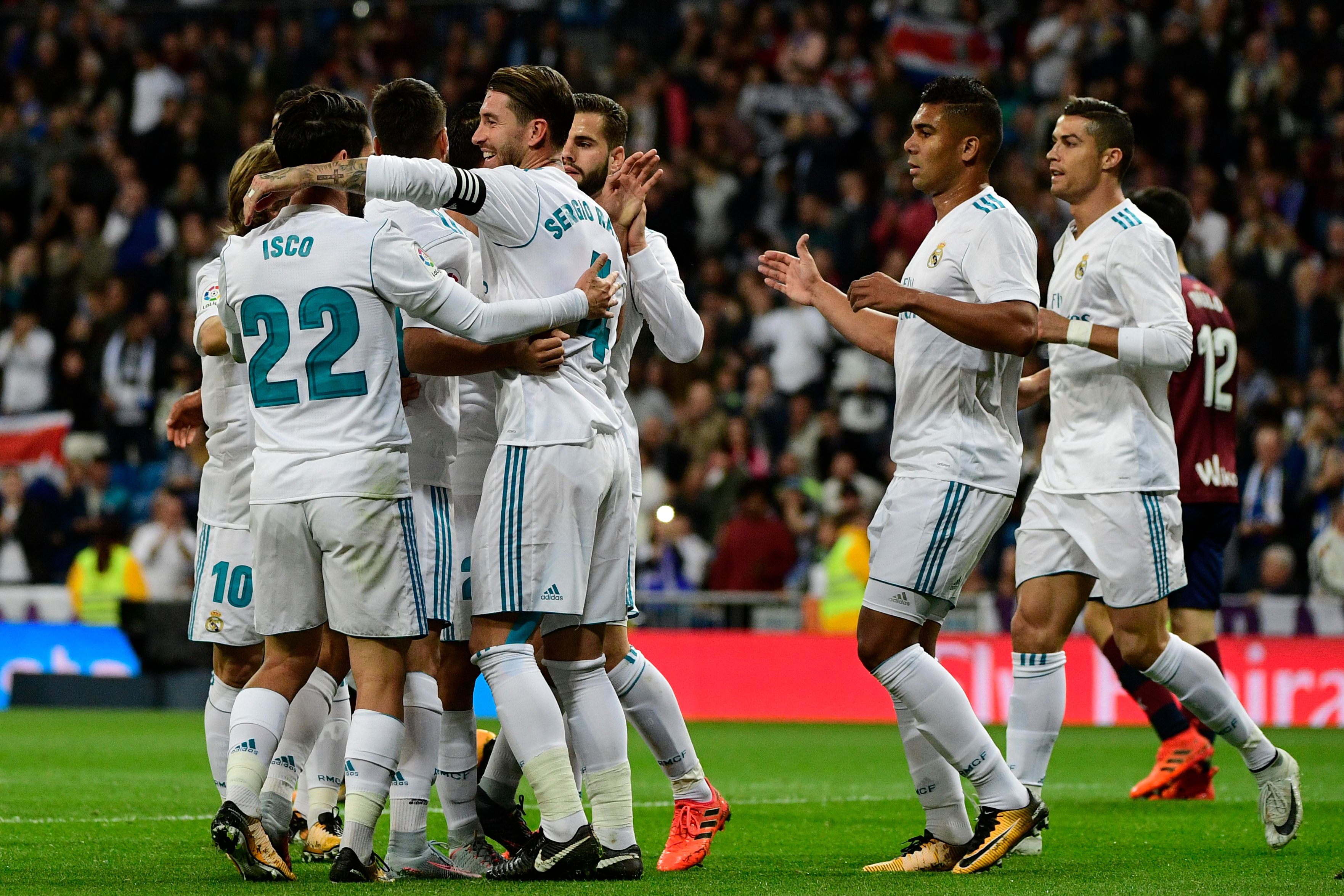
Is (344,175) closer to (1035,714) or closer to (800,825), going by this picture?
(1035,714)

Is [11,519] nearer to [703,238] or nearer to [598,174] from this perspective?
[703,238]

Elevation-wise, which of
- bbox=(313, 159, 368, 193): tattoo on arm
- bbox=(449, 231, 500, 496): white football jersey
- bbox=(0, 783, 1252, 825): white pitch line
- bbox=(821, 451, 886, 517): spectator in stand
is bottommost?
bbox=(0, 783, 1252, 825): white pitch line

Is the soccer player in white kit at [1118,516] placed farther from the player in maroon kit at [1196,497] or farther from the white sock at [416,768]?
the white sock at [416,768]

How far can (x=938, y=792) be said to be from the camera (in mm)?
5934

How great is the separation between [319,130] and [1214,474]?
15.8 feet

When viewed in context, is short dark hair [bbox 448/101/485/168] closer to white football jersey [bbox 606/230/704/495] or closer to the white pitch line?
white football jersey [bbox 606/230/704/495]

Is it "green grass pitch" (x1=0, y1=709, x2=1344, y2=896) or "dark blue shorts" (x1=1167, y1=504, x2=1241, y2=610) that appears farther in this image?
"dark blue shorts" (x1=1167, y1=504, x2=1241, y2=610)

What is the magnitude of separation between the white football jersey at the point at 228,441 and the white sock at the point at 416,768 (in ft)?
4.16

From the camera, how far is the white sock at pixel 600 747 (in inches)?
215

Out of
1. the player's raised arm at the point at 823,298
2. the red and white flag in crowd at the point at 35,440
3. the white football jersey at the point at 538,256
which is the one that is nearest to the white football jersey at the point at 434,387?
the white football jersey at the point at 538,256

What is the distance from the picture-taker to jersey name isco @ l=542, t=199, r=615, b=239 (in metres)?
5.55

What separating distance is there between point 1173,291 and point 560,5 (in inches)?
632

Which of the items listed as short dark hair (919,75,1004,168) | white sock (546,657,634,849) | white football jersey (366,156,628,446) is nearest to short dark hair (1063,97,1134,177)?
short dark hair (919,75,1004,168)

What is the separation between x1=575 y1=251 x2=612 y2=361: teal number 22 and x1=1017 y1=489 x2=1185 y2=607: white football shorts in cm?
192
